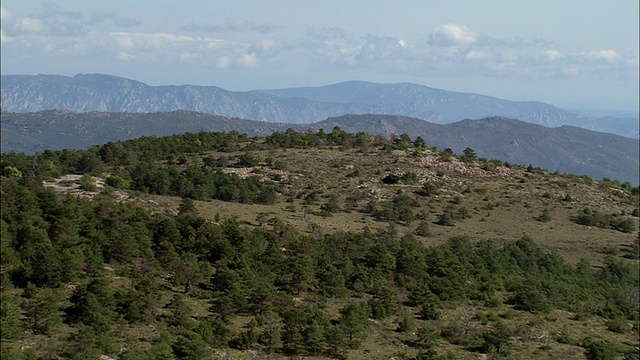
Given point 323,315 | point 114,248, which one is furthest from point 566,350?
point 114,248

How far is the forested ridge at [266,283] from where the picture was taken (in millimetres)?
21688

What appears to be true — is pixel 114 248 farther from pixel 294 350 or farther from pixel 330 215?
pixel 330 215

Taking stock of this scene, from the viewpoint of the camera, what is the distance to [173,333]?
21.5 meters

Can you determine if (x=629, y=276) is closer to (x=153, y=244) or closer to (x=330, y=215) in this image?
(x=330, y=215)

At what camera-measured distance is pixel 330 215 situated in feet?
179

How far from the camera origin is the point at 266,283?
27156 mm

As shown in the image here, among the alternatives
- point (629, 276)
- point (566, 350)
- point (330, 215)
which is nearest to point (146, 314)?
point (566, 350)

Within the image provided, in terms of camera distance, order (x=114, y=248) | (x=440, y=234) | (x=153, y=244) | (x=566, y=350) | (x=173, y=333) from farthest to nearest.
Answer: (x=440, y=234), (x=153, y=244), (x=114, y=248), (x=566, y=350), (x=173, y=333)

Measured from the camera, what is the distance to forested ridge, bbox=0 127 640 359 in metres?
21.7

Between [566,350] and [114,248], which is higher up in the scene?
[114,248]

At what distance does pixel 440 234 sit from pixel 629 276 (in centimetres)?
1666

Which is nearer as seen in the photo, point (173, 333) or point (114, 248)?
point (173, 333)

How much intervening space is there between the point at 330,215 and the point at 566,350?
30.5m

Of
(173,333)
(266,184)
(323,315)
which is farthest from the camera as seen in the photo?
(266,184)
